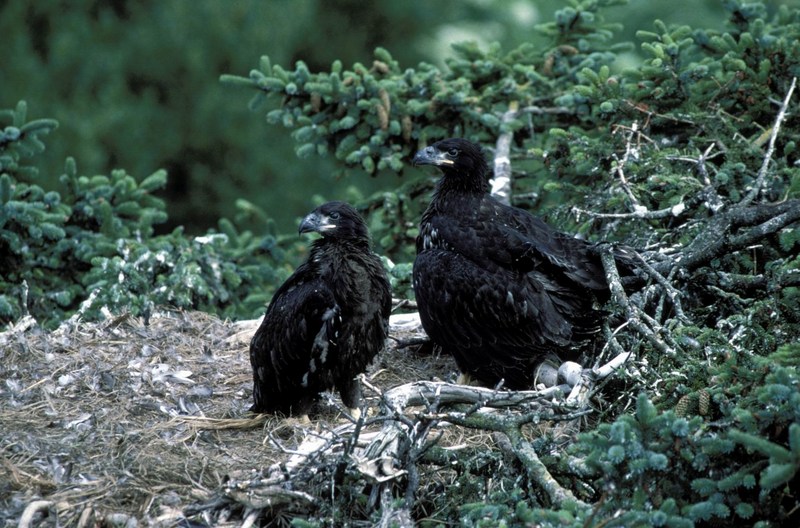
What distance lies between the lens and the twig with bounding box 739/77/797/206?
5926mm

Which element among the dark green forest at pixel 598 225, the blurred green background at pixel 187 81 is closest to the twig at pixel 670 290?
the dark green forest at pixel 598 225

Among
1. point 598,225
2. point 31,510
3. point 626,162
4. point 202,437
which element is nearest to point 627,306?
point 626,162

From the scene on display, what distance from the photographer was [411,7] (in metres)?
15.9

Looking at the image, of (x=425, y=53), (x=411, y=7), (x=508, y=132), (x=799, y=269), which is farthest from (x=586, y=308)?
(x=411, y=7)

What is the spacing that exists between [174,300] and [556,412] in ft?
11.4

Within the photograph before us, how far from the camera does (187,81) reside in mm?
14398

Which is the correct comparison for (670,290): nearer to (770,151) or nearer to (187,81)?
(770,151)

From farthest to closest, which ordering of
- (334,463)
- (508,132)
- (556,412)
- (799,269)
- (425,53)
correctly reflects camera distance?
(425,53) < (508,132) < (799,269) < (556,412) < (334,463)

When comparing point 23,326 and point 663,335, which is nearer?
point 663,335

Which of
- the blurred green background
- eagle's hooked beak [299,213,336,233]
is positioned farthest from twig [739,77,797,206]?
the blurred green background

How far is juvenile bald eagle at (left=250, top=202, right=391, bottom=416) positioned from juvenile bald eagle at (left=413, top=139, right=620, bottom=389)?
0.41 m

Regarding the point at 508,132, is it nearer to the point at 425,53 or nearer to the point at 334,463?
the point at 334,463

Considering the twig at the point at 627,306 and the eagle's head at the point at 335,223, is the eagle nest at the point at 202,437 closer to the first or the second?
the twig at the point at 627,306

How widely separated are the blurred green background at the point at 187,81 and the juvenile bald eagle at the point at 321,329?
25.3 ft
